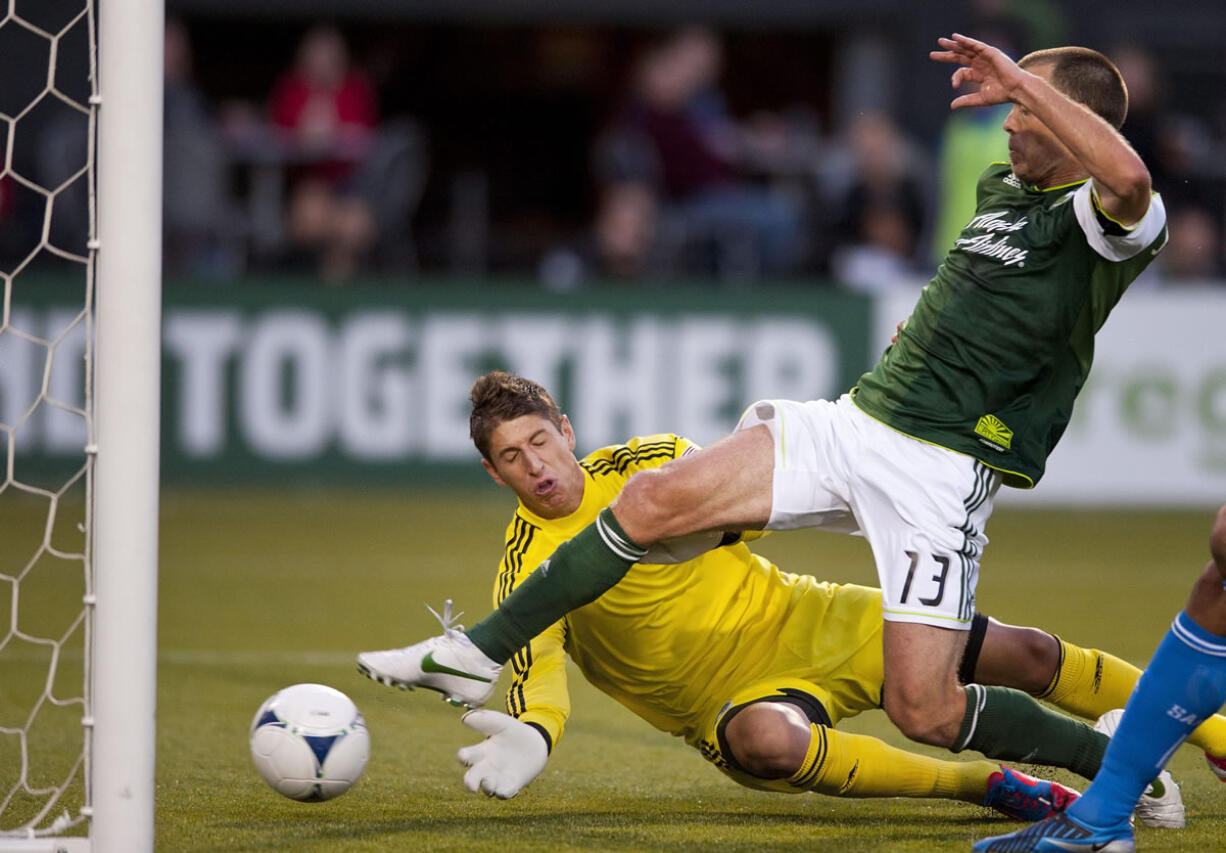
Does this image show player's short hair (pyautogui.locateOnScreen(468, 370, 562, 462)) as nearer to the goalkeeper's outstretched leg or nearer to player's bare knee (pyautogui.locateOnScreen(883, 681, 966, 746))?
the goalkeeper's outstretched leg

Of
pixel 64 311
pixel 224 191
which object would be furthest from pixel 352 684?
pixel 224 191

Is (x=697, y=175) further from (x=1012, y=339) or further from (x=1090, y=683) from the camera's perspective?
(x=1012, y=339)

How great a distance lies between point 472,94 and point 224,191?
4.27m

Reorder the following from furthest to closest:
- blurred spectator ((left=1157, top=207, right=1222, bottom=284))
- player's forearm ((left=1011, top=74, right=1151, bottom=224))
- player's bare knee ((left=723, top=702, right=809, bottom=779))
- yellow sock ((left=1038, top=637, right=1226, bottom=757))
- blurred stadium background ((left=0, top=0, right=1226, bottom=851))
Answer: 1. blurred spectator ((left=1157, top=207, right=1222, bottom=284))
2. blurred stadium background ((left=0, top=0, right=1226, bottom=851))
3. yellow sock ((left=1038, top=637, right=1226, bottom=757))
4. player's bare knee ((left=723, top=702, right=809, bottom=779))
5. player's forearm ((left=1011, top=74, right=1151, bottom=224))

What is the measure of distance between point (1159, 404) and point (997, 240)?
22.9 feet

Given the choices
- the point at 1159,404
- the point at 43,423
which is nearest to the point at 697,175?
the point at 1159,404

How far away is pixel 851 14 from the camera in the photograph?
→ 44.8ft

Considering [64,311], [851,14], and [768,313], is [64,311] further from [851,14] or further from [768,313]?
[851,14]

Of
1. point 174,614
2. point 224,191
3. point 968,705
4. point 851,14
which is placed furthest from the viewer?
point 851,14

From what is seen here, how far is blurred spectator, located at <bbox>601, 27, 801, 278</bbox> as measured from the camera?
36.1 feet

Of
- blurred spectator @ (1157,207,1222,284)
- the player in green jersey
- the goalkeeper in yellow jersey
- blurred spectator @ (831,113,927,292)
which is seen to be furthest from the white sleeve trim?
blurred spectator @ (1157,207,1222,284)

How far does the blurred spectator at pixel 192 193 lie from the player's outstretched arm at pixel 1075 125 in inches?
316

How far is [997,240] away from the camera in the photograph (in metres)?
3.67

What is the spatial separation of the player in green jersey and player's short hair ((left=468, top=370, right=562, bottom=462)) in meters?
0.42
